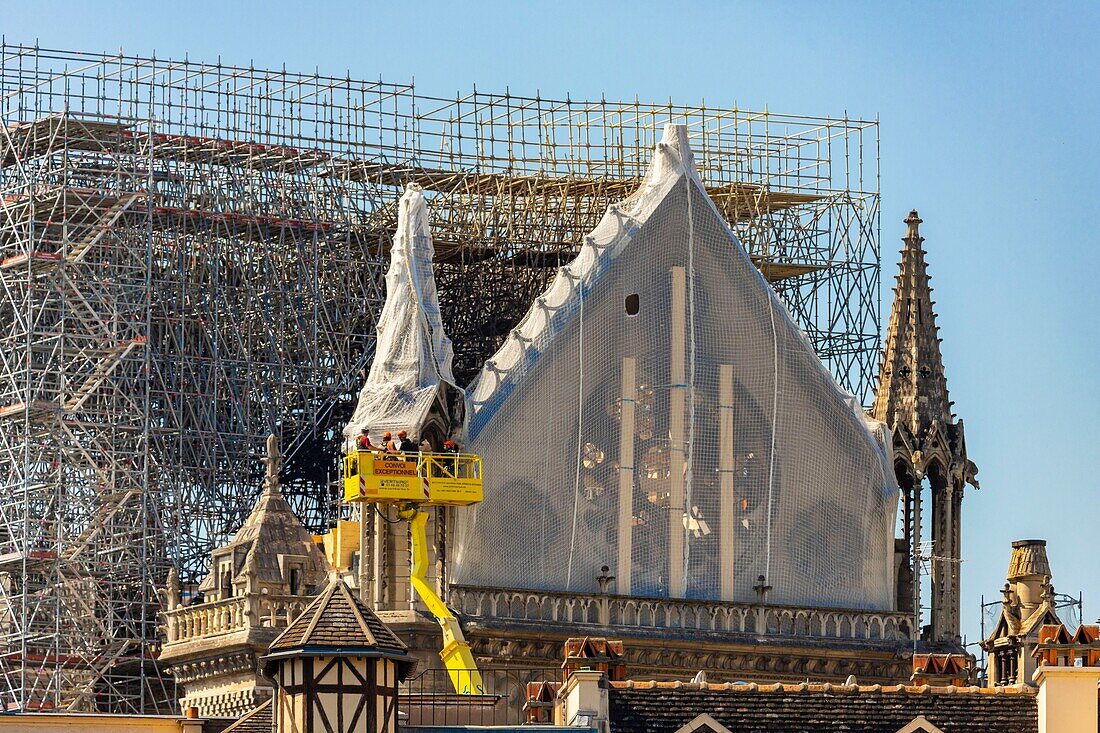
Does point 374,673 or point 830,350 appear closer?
point 374,673

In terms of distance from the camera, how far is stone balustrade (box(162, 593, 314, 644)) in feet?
328

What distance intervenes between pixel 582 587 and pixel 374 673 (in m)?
33.8

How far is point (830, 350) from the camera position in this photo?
397 feet

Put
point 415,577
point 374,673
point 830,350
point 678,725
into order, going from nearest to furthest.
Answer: point 374,673, point 678,725, point 415,577, point 830,350

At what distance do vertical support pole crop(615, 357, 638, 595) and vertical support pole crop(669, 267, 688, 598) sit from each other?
115 cm

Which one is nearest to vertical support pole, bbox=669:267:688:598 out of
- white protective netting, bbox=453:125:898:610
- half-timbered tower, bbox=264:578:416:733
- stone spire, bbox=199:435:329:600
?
white protective netting, bbox=453:125:898:610

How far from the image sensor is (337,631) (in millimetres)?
68062

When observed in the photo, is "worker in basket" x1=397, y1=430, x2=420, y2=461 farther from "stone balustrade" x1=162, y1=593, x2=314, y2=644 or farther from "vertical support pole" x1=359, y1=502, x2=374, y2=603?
"stone balustrade" x1=162, y1=593, x2=314, y2=644

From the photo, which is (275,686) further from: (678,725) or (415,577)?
(415,577)

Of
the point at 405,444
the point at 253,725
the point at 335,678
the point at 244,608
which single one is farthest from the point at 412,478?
the point at 335,678

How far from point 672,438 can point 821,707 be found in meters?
29.8

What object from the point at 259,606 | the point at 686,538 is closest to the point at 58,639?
the point at 259,606

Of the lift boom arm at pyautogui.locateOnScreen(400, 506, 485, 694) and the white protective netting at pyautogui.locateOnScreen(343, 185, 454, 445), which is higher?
the white protective netting at pyautogui.locateOnScreen(343, 185, 454, 445)

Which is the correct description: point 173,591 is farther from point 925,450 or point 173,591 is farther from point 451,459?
point 925,450
